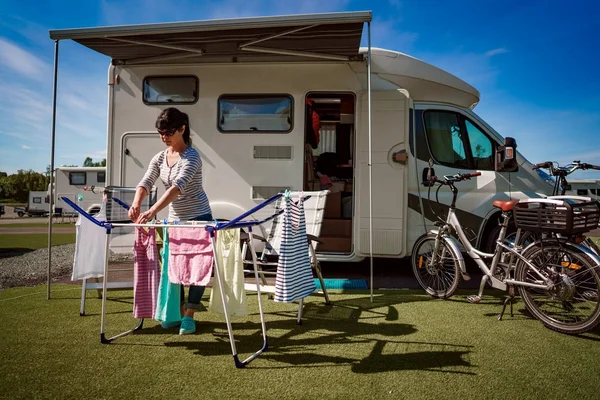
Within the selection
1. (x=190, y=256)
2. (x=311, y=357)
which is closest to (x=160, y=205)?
(x=190, y=256)

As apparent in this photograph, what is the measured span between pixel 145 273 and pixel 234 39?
255 cm

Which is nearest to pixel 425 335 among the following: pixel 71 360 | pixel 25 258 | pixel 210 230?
pixel 210 230

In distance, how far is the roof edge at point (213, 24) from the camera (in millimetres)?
3305

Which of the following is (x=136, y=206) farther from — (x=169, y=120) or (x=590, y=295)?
(x=590, y=295)

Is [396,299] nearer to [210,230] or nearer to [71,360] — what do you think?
[210,230]

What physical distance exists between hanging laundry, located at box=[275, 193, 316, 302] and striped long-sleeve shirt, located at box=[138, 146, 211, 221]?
59cm

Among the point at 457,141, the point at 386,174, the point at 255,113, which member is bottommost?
the point at 386,174

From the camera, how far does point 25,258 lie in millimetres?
6422

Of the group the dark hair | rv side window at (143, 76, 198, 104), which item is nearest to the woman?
the dark hair

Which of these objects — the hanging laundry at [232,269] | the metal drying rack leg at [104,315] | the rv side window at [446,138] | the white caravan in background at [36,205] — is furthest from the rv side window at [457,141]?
the white caravan in background at [36,205]

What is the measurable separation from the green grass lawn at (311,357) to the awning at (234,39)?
2450 millimetres

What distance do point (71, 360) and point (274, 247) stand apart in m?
1.71

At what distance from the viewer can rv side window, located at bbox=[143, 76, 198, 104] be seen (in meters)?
4.76

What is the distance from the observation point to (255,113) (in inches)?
185
